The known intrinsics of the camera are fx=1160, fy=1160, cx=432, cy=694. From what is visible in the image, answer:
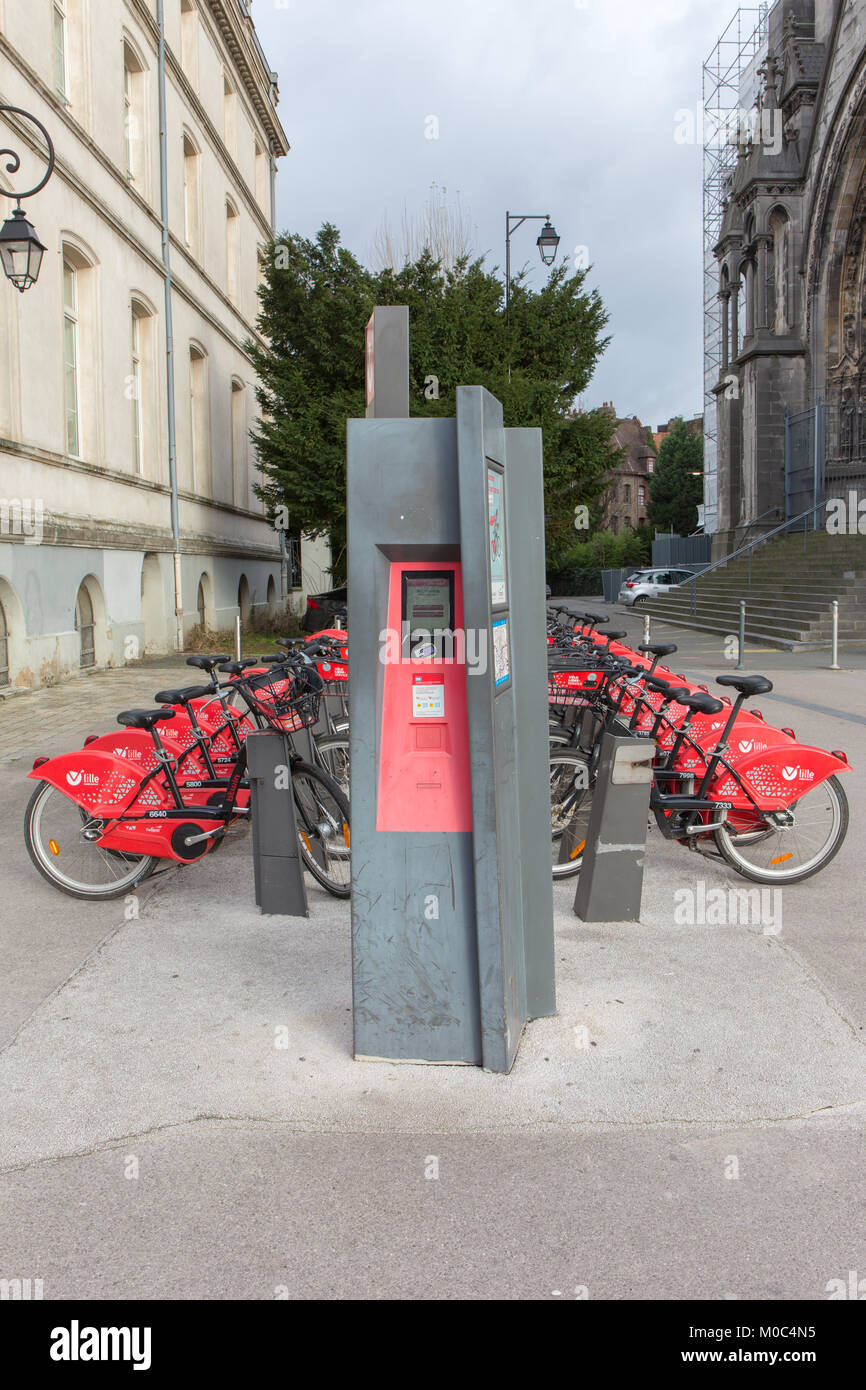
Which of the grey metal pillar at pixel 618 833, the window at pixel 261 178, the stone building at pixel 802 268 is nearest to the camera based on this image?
the grey metal pillar at pixel 618 833

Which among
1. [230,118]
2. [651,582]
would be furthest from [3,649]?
[651,582]

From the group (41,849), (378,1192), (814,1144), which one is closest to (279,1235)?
(378,1192)

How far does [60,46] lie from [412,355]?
313 inches

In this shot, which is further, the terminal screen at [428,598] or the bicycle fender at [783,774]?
the bicycle fender at [783,774]

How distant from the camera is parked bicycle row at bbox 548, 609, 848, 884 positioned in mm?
5703

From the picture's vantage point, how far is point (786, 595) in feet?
81.8

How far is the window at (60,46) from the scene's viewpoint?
16.8 m

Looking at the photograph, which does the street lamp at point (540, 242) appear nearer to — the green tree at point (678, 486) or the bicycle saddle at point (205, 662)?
the bicycle saddle at point (205, 662)

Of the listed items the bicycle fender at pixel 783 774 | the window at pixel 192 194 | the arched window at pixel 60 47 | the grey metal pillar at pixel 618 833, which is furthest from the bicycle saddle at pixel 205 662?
the window at pixel 192 194

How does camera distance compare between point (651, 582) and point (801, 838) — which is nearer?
point (801, 838)

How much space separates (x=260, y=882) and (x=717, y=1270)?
3.08 metres

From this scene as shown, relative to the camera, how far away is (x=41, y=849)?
5664 mm

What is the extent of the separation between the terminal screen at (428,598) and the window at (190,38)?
25.9m

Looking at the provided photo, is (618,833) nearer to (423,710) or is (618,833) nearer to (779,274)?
(423,710)
